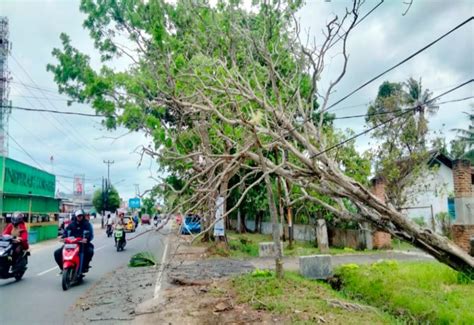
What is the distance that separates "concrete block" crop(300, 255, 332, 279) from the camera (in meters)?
10.4

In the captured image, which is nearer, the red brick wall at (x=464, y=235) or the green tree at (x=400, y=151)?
the red brick wall at (x=464, y=235)

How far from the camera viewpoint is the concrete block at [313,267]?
411 inches

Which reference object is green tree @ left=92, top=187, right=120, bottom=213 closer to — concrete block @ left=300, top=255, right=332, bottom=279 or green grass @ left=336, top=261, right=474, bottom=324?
concrete block @ left=300, top=255, right=332, bottom=279

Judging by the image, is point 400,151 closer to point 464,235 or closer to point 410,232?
point 464,235

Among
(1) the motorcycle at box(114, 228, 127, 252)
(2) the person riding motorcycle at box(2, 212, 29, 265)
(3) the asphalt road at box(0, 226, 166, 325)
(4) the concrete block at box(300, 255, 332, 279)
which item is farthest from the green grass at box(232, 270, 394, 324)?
(1) the motorcycle at box(114, 228, 127, 252)

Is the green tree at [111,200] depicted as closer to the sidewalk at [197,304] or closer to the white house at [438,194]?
the white house at [438,194]

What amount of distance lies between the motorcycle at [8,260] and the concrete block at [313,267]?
6978mm

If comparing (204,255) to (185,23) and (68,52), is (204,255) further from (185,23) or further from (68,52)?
(68,52)

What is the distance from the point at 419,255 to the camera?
14.6 m

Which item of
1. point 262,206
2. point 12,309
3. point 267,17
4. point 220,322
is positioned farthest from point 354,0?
point 262,206

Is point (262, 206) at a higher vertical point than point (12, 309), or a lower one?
higher

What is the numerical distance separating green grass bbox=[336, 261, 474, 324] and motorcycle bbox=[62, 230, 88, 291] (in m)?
6.35

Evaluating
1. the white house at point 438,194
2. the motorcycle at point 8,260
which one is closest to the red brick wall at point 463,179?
the white house at point 438,194

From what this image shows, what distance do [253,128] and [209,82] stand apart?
3.30 meters
